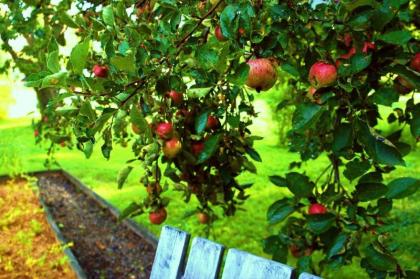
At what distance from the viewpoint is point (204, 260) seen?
152 cm

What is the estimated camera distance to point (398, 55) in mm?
1501

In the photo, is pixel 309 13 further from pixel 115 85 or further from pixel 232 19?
pixel 115 85

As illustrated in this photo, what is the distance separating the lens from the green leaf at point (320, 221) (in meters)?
1.56

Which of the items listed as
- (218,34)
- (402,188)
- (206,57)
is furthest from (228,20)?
(402,188)

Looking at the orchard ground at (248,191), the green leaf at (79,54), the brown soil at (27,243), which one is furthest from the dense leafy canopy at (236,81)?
the brown soil at (27,243)

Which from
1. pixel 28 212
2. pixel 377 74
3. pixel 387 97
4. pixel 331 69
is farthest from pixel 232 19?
pixel 28 212

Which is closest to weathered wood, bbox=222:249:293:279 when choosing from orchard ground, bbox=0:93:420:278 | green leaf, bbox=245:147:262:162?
green leaf, bbox=245:147:262:162

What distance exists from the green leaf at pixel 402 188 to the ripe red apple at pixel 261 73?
1.82ft

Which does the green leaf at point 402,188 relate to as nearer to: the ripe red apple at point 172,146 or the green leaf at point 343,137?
the green leaf at point 343,137

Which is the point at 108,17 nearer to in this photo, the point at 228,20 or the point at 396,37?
the point at 228,20

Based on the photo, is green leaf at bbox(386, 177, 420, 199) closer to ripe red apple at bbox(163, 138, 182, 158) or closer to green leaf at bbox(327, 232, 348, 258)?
green leaf at bbox(327, 232, 348, 258)

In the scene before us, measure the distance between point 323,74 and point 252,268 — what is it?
57cm

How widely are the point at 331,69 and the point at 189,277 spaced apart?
2.64 ft

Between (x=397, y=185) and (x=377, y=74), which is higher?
(x=377, y=74)
